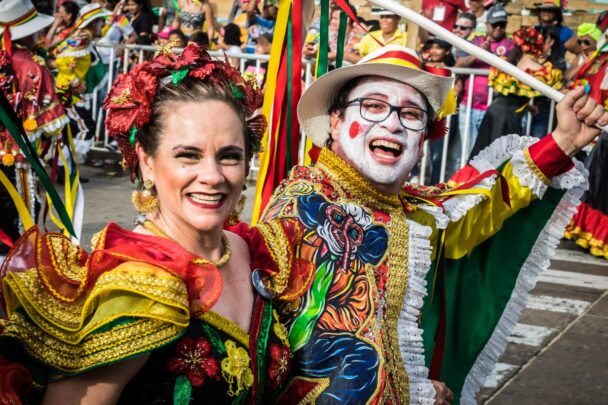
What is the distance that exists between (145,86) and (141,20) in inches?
431

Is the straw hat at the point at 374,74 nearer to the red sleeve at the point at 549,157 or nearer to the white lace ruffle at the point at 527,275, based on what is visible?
the red sleeve at the point at 549,157

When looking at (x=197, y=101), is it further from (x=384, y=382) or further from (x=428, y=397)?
(x=428, y=397)

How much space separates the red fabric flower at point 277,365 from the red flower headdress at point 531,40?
257 inches

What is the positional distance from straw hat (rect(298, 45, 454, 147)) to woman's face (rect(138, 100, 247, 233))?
1.03 meters

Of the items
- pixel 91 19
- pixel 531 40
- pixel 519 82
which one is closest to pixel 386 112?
pixel 519 82

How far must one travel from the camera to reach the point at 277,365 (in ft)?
7.85

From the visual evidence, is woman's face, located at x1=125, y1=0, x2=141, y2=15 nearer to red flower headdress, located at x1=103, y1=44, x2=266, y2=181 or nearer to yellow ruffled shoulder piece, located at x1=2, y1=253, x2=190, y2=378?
red flower headdress, located at x1=103, y1=44, x2=266, y2=181

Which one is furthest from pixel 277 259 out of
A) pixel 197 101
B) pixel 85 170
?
pixel 85 170

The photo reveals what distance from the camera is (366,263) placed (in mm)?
3006

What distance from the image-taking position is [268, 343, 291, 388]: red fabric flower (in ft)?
7.78

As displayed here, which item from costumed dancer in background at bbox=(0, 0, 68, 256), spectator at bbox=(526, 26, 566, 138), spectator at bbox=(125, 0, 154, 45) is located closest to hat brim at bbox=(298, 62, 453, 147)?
costumed dancer in background at bbox=(0, 0, 68, 256)

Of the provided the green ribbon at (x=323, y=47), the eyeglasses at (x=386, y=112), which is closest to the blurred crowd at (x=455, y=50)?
the green ribbon at (x=323, y=47)

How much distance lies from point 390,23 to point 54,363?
7471 mm

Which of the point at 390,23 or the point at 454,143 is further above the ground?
the point at 390,23
